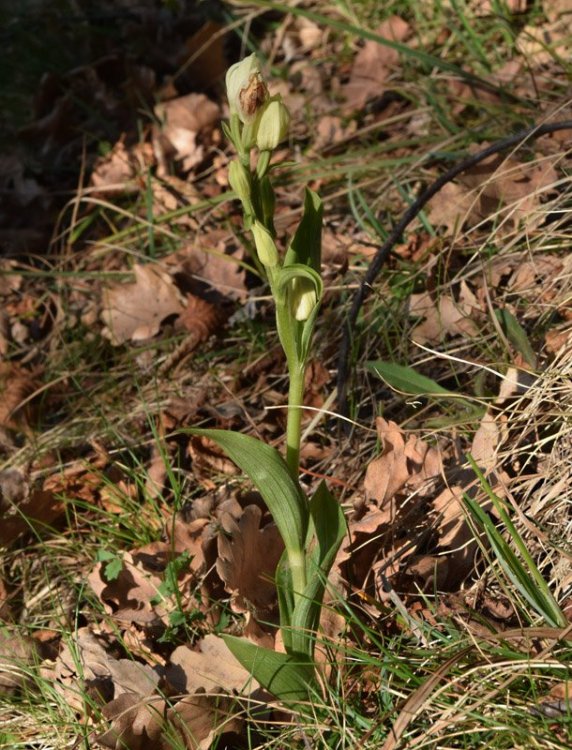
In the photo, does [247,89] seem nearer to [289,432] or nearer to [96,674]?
[289,432]

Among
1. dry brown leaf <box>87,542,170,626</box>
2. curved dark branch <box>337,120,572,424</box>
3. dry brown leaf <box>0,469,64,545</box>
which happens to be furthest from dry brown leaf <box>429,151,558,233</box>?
dry brown leaf <box>0,469,64,545</box>

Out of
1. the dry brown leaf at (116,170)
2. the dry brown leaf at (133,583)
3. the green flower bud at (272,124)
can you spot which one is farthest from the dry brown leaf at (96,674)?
the dry brown leaf at (116,170)

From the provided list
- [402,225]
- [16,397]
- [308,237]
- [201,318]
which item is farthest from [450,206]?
[16,397]

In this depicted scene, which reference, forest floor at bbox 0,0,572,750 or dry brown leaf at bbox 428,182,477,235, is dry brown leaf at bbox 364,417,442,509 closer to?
forest floor at bbox 0,0,572,750

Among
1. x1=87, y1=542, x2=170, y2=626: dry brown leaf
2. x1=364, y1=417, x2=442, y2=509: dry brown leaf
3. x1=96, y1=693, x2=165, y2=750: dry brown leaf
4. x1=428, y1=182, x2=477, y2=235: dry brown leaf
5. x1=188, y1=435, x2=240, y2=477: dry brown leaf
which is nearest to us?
x1=96, y1=693, x2=165, y2=750: dry brown leaf

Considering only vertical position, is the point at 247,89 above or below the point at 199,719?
above
